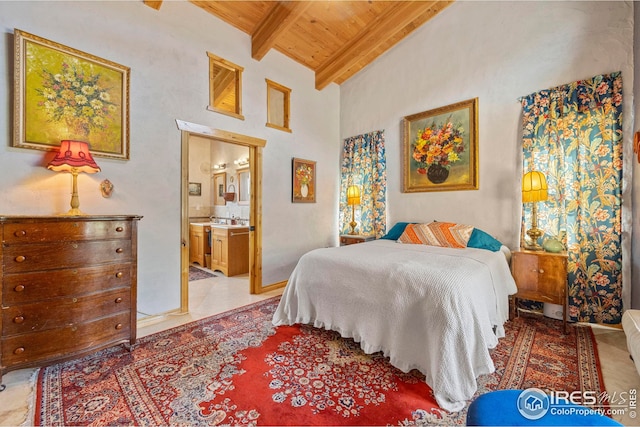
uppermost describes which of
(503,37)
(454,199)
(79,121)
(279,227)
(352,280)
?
(503,37)

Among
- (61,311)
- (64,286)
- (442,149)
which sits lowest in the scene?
(61,311)

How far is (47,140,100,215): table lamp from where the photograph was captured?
201 centimetres

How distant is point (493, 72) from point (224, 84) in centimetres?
367

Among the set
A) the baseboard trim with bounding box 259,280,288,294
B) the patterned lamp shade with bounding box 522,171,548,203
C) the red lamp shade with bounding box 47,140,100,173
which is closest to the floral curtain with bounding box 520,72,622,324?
the patterned lamp shade with bounding box 522,171,548,203

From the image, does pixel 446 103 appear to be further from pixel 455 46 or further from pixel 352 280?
pixel 352 280

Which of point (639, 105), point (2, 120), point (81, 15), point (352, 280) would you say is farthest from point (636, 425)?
point (81, 15)

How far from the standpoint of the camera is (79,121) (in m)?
2.31

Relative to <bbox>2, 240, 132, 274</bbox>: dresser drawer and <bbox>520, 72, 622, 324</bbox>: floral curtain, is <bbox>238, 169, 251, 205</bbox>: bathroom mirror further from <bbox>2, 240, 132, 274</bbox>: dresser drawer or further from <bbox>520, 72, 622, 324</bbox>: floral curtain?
<bbox>520, 72, 622, 324</bbox>: floral curtain

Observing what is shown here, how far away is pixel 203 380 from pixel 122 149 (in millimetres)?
2171

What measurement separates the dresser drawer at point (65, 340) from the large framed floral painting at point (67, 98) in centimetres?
143

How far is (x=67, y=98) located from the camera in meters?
2.26

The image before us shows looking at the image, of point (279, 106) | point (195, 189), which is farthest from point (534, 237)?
point (195, 189)

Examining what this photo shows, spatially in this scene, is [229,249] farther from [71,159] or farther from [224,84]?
[71,159]

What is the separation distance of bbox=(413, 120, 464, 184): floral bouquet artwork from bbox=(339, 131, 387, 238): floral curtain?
589mm
